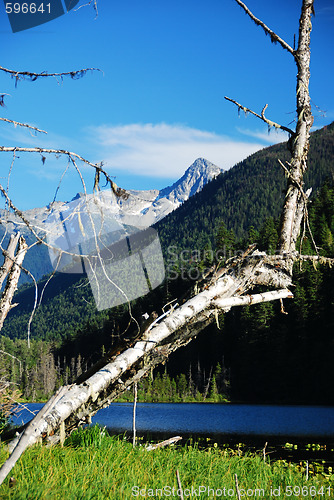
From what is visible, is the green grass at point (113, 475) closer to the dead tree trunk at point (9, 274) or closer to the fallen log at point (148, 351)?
the fallen log at point (148, 351)

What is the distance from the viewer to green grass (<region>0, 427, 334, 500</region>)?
3.63 m

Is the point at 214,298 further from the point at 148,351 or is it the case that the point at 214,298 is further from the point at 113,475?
the point at 113,475

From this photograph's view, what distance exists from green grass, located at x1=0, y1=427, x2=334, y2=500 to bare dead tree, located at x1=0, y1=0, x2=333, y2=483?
0.41 meters

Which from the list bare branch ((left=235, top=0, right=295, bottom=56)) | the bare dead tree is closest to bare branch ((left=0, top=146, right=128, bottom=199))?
the bare dead tree

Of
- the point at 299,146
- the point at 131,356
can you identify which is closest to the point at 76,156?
the point at 131,356

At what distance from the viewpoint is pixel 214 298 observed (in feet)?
19.2

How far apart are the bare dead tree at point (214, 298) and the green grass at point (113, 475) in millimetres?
414

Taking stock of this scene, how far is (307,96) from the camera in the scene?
22.1 feet

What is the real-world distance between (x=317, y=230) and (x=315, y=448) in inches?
3499

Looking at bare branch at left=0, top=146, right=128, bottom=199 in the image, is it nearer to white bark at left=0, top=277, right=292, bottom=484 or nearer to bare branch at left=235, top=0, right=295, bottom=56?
white bark at left=0, top=277, right=292, bottom=484

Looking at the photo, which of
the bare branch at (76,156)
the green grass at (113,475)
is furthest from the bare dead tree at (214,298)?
the bare branch at (76,156)

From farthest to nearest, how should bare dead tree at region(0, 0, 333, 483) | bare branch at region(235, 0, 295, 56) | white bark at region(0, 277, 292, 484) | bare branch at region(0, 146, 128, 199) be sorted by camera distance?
bare branch at region(235, 0, 295, 56), bare dead tree at region(0, 0, 333, 483), white bark at region(0, 277, 292, 484), bare branch at region(0, 146, 128, 199)

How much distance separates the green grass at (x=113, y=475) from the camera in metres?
3.63

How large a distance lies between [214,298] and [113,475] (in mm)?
2420
